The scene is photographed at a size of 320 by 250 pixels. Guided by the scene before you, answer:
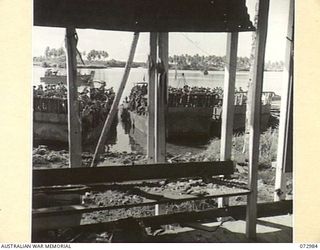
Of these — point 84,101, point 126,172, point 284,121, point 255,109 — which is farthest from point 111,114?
point 284,121

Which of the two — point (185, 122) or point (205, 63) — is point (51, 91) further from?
point (185, 122)

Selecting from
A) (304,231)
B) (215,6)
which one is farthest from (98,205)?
(215,6)

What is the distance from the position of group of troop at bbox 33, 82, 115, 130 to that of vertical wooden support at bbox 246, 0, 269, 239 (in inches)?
20.3

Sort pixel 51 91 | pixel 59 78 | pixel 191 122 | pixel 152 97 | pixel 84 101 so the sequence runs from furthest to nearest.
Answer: pixel 191 122, pixel 152 97, pixel 84 101, pixel 59 78, pixel 51 91

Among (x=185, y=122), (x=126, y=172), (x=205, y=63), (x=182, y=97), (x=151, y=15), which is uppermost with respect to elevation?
(x=151, y=15)

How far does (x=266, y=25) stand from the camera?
1183 millimetres

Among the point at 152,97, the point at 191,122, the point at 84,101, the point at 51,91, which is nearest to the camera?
the point at 51,91

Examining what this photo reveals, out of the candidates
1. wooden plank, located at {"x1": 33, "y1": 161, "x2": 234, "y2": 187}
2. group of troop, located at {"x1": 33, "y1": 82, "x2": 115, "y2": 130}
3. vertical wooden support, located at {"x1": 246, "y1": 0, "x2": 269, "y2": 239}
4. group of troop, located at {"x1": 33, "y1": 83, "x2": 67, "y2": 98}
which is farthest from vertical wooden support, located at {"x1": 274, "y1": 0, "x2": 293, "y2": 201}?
group of troop, located at {"x1": 33, "y1": 83, "x2": 67, "y2": 98}

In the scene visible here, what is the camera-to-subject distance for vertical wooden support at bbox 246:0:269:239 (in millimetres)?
1175

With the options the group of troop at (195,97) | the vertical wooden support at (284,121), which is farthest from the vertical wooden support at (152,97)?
the vertical wooden support at (284,121)

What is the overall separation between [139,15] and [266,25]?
40 centimetres

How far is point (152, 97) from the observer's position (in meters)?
1.40

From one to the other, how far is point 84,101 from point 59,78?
0.46 ft

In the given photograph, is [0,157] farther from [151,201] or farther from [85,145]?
[85,145]
